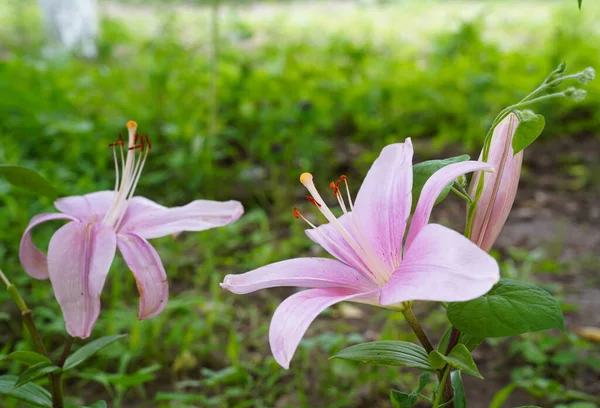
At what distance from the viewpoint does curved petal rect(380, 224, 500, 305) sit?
0.59m

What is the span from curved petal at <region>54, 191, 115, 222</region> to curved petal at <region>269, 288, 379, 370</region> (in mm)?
370

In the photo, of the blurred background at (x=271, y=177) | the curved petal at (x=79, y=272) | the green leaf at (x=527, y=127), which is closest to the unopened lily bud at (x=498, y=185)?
the green leaf at (x=527, y=127)

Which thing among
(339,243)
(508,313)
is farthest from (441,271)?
(339,243)

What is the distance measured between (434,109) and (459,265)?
129 inches

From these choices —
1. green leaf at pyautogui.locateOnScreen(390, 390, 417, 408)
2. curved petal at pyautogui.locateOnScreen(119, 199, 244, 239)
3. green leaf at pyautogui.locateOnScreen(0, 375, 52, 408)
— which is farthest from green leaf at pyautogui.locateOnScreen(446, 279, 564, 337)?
green leaf at pyautogui.locateOnScreen(0, 375, 52, 408)

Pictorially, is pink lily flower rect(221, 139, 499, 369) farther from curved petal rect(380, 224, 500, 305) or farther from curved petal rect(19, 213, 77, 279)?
curved petal rect(19, 213, 77, 279)

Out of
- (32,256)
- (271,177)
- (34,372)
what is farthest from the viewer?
(271,177)

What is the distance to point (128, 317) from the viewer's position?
1881mm

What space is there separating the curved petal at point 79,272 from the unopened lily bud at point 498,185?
18.1 inches

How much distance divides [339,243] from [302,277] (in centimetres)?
9

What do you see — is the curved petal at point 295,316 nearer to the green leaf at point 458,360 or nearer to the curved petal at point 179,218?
the green leaf at point 458,360

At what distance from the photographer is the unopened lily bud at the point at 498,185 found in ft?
2.45

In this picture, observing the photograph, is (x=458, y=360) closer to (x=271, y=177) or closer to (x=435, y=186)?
(x=435, y=186)

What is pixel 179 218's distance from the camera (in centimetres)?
93
